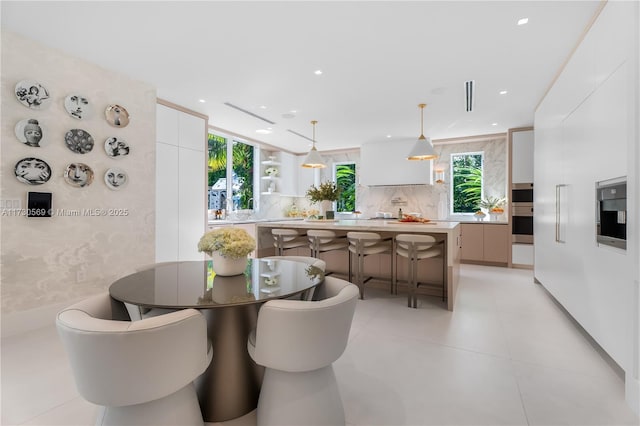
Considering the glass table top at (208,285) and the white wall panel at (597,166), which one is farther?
the white wall panel at (597,166)

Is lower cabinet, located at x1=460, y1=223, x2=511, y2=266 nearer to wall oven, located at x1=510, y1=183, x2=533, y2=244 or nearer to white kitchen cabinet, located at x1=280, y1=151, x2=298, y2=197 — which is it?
wall oven, located at x1=510, y1=183, x2=533, y2=244

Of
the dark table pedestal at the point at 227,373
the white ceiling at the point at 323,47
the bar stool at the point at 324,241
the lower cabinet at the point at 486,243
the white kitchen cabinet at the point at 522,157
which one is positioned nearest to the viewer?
the dark table pedestal at the point at 227,373

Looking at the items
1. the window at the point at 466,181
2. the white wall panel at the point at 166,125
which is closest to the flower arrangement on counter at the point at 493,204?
the window at the point at 466,181

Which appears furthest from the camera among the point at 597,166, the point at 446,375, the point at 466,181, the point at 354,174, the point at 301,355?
the point at 354,174

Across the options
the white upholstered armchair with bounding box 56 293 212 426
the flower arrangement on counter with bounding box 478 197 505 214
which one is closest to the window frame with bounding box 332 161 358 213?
the flower arrangement on counter with bounding box 478 197 505 214

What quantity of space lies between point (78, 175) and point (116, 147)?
0.52m

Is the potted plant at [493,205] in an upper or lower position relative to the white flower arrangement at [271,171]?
lower

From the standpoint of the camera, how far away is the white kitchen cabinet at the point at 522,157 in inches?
198

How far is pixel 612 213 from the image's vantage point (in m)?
1.93

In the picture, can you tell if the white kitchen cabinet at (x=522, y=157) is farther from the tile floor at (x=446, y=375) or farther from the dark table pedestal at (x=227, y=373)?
the dark table pedestal at (x=227, y=373)

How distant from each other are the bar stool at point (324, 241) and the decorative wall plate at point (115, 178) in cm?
229

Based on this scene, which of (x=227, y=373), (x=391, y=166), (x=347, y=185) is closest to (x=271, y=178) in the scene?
(x=347, y=185)

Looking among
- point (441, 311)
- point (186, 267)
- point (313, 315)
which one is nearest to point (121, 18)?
point (186, 267)

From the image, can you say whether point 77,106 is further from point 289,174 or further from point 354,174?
point 354,174
